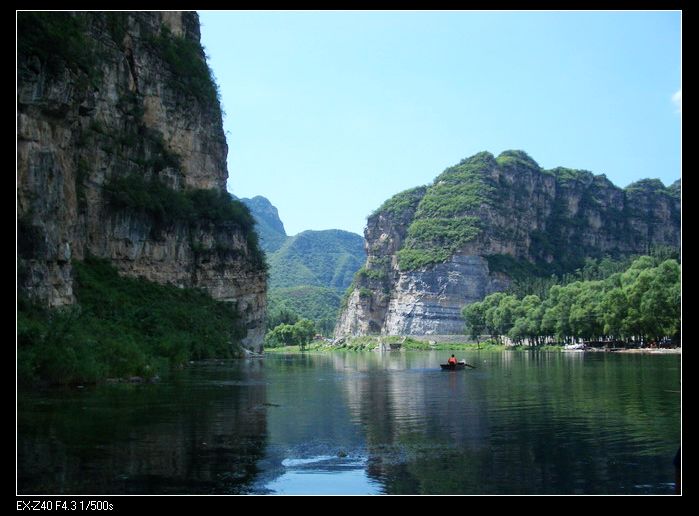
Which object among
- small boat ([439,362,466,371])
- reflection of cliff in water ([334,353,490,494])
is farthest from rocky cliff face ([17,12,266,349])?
small boat ([439,362,466,371])

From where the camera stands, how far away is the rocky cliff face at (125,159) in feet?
158

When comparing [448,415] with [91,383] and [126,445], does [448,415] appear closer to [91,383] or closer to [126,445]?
[126,445]

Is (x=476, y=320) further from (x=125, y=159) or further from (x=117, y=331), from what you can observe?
(x=117, y=331)

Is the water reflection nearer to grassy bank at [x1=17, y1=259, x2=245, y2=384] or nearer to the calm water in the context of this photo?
the calm water

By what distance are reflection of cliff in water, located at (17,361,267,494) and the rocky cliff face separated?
17776mm

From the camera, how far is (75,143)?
204 ft

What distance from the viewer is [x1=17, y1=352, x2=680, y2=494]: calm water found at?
16.9 m

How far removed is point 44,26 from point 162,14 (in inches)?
1831

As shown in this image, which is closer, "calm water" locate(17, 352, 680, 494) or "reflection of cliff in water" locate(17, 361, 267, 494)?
"reflection of cliff in water" locate(17, 361, 267, 494)

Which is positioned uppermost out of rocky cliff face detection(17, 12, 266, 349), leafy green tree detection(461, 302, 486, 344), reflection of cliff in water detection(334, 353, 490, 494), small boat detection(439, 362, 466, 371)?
rocky cliff face detection(17, 12, 266, 349)

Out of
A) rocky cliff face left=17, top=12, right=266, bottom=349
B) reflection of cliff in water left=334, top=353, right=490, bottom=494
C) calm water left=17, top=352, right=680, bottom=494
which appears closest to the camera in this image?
calm water left=17, top=352, right=680, bottom=494

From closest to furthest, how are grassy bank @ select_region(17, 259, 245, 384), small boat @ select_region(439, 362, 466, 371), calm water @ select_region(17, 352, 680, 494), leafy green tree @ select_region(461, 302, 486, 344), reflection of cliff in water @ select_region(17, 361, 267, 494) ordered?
1. reflection of cliff in water @ select_region(17, 361, 267, 494)
2. calm water @ select_region(17, 352, 680, 494)
3. grassy bank @ select_region(17, 259, 245, 384)
4. small boat @ select_region(439, 362, 466, 371)
5. leafy green tree @ select_region(461, 302, 486, 344)

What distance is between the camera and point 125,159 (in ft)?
257

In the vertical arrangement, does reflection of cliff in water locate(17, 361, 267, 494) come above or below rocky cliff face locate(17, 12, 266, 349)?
below
